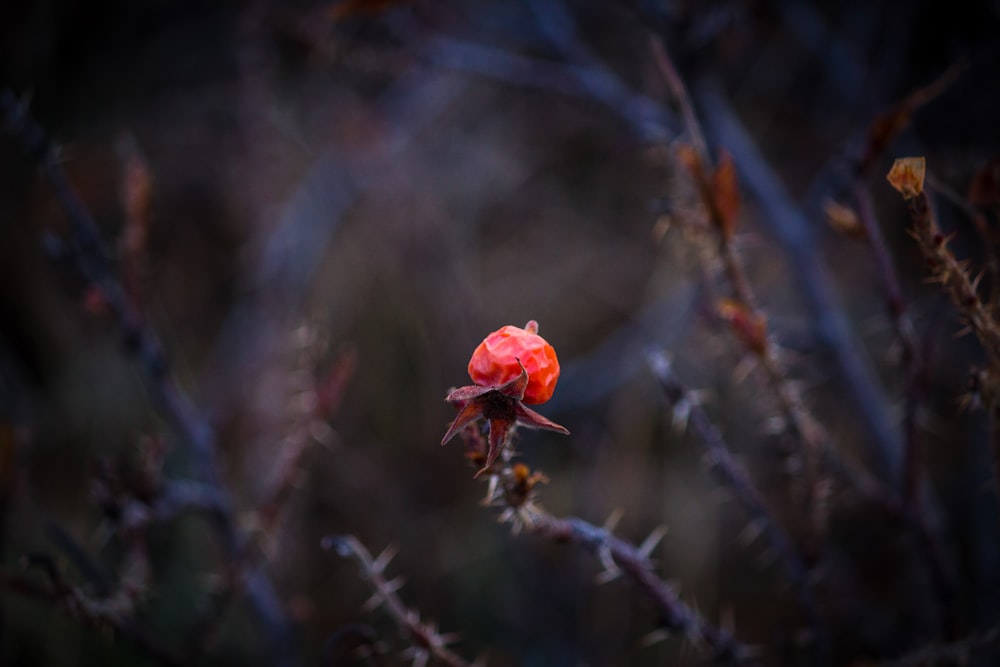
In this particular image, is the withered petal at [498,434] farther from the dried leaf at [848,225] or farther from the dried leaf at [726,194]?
the dried leaf at [848,225]

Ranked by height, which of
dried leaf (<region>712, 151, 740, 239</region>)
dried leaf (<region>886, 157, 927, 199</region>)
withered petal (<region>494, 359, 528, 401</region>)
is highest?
dried leaf (<region>886, 157, 927, 199</region>)

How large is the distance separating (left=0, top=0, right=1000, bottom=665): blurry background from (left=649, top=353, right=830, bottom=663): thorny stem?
18cm

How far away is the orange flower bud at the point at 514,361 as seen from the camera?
69cm

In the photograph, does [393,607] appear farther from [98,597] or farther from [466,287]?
[466,287]

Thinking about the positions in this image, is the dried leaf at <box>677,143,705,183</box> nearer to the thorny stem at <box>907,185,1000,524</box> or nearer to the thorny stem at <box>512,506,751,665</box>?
the thorny stem at <box>907,185,1000,524</box>

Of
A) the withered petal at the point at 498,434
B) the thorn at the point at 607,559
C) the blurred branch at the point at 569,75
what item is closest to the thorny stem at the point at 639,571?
the thorn at the point at 607,559

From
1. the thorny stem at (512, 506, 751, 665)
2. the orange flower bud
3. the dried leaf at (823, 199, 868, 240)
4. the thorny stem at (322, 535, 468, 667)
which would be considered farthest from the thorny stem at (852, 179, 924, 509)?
the thorny stem at (322, 535, 468, 667)

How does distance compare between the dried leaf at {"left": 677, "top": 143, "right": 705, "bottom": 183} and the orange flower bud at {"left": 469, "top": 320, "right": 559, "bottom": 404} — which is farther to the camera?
the dried leaf at {"left": 677, "top": 143, "right": 705, "bottom": 183}

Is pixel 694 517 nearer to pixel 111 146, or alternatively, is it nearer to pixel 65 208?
pixel 65 208

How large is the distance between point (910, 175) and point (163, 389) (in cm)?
144

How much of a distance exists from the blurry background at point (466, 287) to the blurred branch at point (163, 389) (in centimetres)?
7

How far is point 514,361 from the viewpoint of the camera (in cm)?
69

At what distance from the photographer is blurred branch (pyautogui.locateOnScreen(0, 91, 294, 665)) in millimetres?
1266

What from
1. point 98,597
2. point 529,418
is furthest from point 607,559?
point 98,597
